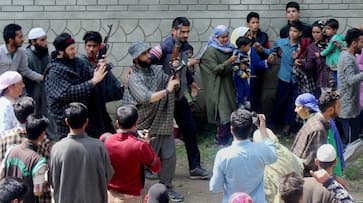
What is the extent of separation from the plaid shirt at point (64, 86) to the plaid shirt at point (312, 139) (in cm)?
214

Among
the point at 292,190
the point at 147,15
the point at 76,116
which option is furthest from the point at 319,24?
the point at 292,190

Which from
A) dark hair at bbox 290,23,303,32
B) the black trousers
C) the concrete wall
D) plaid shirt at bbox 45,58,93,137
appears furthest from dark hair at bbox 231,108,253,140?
the concrete wall

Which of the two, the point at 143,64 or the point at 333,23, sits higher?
the point at 333,23

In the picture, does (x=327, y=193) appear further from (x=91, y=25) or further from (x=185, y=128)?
(x=91, y=25)

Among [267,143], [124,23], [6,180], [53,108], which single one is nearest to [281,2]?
[124,23]

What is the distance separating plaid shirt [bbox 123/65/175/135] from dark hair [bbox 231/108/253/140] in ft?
6.78

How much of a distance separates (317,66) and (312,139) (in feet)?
13.0

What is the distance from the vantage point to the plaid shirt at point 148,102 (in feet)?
26.5

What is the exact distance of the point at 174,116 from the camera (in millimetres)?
9117

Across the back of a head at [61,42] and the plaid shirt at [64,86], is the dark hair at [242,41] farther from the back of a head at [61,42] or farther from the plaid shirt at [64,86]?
the back of a head at [61,42]

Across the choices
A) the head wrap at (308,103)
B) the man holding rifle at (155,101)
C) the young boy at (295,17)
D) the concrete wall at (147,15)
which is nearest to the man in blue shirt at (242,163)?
the head wrap at (308,103)

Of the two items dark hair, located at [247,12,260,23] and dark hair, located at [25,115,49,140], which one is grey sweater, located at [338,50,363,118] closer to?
dark hair, located at [247,12,260,23]

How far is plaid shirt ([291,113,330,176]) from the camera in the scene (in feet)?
22.2

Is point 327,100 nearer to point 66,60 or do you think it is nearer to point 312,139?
point 312,139
